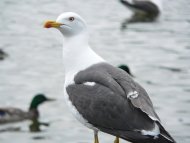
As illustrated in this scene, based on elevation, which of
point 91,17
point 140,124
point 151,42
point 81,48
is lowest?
point 140,124

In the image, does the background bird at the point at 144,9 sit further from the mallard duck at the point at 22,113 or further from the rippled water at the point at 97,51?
the mallard duck at the point at 22,113

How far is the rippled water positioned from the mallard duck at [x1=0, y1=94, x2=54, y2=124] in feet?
0.52

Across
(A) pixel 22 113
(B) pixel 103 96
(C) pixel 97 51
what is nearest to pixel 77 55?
(B) pixel 103 96

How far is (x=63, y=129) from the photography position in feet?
45.5

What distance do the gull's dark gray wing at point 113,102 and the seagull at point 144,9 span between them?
48.0 ft

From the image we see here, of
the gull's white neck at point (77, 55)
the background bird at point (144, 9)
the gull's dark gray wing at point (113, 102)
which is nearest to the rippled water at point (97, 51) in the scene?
the background bird at point (144, 9)

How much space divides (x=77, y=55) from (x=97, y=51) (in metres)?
9.99

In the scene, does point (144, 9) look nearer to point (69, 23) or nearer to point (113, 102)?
point (69, 23)

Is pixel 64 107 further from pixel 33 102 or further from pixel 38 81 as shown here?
pixel 38 81

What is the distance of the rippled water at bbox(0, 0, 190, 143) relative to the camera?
14111mm

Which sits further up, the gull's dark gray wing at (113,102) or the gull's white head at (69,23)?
the gull's white head at (69,23)

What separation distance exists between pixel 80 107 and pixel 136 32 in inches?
509

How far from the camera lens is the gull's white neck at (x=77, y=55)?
874cm

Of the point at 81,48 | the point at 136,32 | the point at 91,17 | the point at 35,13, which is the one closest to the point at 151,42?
the point at 136,32
